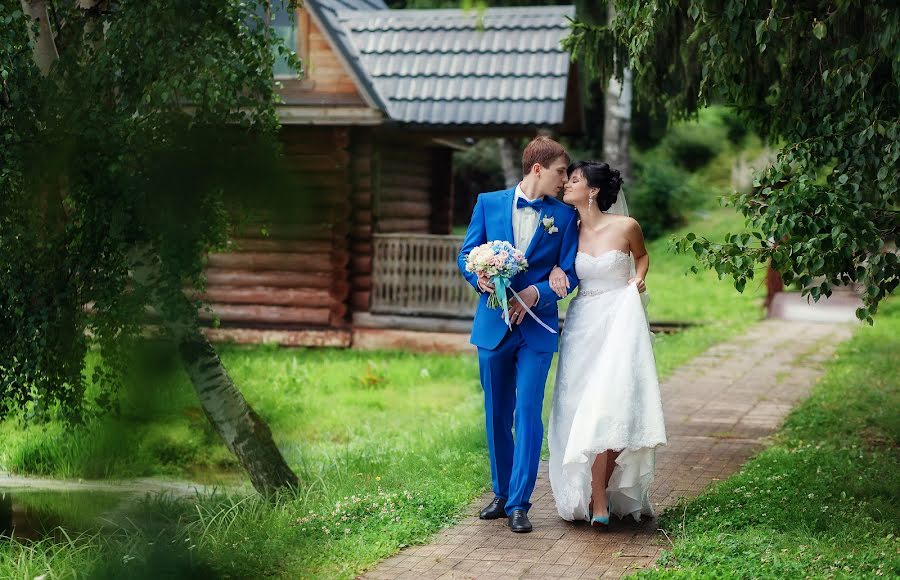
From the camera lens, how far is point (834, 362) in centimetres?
1272

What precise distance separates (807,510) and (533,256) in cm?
204

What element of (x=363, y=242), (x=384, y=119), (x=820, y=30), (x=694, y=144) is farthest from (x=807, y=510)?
(x=694, y=144)

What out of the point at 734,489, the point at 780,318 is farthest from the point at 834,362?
the point at 734,489

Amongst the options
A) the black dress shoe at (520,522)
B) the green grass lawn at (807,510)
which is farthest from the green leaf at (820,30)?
the black dress shoe at (520,522)

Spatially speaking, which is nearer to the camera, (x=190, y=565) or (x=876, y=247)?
(x=190, y=565)

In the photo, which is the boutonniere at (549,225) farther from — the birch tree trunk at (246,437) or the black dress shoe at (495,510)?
the birch tree trunk at (246,437)

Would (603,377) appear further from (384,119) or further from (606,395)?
(384,119)

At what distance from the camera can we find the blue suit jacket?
18.3ft

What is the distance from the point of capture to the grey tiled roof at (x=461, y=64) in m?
13.8

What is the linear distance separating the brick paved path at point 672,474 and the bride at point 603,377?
0.74ft

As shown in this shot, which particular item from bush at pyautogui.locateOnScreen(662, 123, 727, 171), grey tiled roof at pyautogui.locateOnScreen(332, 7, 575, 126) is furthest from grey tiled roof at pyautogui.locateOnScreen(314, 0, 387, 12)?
bush at pyautogui.locateOnScreen(662, 123, 727, 171)

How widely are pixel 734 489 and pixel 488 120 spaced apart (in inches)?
325

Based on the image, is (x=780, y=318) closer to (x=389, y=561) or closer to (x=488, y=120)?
(x=488, y=120)

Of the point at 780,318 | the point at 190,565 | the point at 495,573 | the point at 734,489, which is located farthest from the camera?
the point at 780,318
